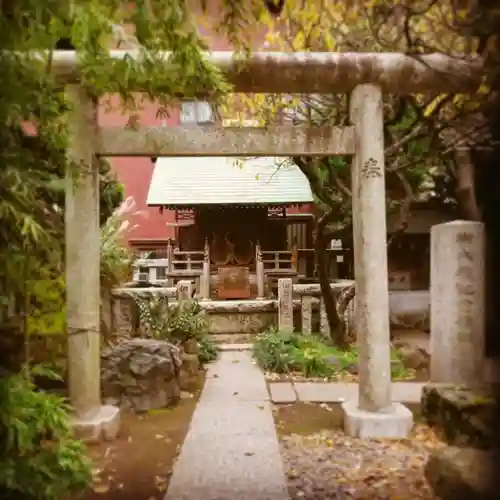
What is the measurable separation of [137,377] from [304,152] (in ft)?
9.31

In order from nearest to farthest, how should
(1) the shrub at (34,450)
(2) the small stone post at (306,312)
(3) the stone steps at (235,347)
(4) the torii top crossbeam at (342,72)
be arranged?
1. (1) the shrub at (34,450)
2. (4) the torii top crossbeam at (342,72)
3. (3) the stone steps at (235,347)
4. (2) the small stone post at (306,312)

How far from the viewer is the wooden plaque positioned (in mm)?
11398

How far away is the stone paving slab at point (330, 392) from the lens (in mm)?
6020

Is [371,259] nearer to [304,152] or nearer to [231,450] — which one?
[304,152]

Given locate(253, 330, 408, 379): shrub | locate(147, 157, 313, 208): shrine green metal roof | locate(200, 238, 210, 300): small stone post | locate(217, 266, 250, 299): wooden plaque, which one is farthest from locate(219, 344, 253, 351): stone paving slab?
locate(147, 157, 313, 208): shrine green metal roof

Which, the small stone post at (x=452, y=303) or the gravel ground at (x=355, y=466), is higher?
the small stone post at (x=452, y=303)

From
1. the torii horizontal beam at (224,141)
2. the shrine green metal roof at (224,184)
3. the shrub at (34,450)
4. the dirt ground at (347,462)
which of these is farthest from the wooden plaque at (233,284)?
the shrub at (34,450)

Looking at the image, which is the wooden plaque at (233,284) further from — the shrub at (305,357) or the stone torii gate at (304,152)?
the stone torii gate at (304,152)

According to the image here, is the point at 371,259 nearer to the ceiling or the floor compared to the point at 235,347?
nearer to the ceiling

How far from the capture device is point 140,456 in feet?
13.8

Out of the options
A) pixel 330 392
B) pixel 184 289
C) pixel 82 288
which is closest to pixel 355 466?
pixel 330 392

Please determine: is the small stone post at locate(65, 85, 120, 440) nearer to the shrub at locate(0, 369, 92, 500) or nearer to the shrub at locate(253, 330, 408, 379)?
the shrub at locate(0, 369, 92, 500)

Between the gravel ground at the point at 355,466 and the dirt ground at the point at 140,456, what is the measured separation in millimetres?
917

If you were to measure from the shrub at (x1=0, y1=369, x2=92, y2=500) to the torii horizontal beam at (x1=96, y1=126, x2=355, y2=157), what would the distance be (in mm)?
2867
